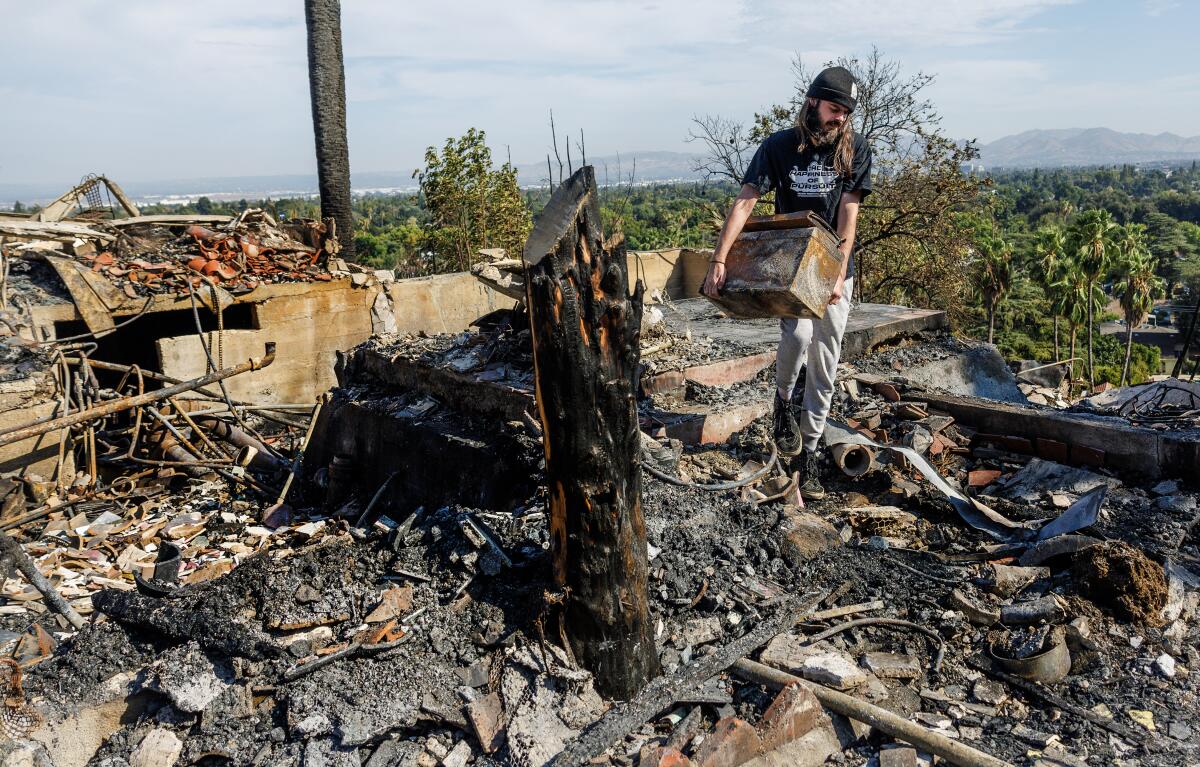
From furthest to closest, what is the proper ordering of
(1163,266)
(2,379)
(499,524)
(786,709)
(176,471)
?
(1163,266) < (176,471) < (2,379) < (499,524) < (786,709)

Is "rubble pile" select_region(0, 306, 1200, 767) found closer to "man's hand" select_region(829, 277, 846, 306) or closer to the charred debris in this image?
the charred debris

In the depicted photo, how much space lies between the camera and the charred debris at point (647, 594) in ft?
9.34

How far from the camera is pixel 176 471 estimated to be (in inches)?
315

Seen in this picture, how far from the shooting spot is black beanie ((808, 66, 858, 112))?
155 inches

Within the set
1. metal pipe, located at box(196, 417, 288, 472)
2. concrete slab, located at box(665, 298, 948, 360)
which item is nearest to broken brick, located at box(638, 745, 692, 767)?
concrete slab, located at box(665, 298, 948, 360)

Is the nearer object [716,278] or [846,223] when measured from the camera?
[716,278]

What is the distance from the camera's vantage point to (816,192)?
423 cm

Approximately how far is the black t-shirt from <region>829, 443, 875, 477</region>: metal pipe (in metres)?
1.17

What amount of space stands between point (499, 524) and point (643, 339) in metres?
2.77

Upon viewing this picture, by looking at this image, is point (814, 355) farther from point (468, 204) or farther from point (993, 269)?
point (993, 269)

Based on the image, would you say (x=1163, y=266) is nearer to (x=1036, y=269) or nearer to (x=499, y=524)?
(x=1036, y=269)

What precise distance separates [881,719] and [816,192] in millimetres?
2627

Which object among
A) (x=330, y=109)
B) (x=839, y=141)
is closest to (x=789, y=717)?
(x=839, y=141)

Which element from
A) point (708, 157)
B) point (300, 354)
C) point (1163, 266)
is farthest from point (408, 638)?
point (1163, 266)
